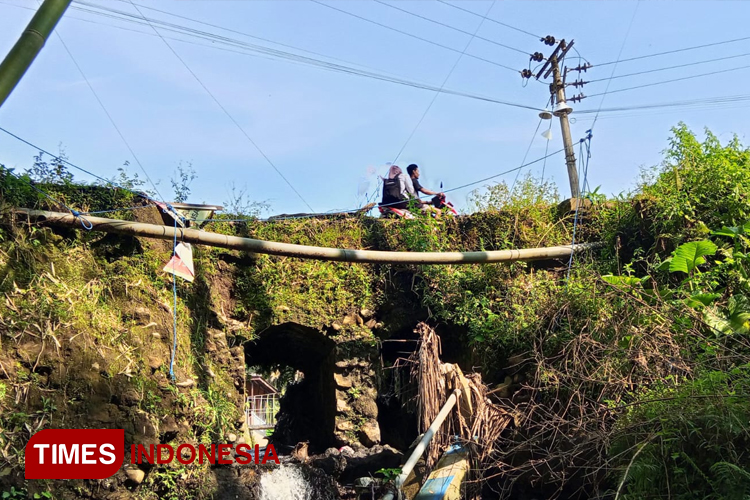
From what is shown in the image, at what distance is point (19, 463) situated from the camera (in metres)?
5.44

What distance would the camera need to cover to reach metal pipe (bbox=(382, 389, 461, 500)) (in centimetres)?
655

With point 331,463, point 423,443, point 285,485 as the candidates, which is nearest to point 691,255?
point 423,443

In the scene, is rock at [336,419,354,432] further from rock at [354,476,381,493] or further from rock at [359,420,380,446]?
rock at [354,476,381,493]

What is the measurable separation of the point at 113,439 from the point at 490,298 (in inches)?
→ 209

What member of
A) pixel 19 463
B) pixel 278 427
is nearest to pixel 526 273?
pixel 278 427

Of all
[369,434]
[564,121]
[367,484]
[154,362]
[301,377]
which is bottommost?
[367,484]

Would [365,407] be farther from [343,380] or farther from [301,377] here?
[301,377]

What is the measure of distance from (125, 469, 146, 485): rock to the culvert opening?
2.88 m

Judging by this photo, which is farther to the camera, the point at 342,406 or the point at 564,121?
the point at 564,121

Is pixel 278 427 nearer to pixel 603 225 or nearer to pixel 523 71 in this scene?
pixel 603 225

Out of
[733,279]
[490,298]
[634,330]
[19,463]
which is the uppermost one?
[490,298]

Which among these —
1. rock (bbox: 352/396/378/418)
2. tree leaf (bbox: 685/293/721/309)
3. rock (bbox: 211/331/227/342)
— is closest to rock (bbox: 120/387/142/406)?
rock (bbox: 211/331/227/342)

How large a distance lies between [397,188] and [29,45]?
7062 millimetres

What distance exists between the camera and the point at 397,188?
1034cm
